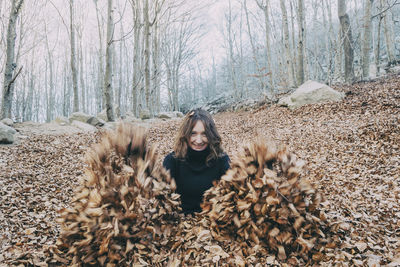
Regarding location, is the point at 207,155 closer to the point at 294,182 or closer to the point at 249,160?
the point at 249,160

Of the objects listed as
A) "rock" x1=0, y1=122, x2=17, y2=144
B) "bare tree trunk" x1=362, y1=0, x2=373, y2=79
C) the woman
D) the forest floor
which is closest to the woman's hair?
the woman

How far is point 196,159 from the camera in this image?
2699 mm

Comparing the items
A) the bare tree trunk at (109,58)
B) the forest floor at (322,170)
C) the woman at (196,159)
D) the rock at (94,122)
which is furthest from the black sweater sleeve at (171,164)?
the rock at (94,122)

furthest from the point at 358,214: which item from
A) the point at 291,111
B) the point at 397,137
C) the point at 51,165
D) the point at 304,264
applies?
the point at 291,111

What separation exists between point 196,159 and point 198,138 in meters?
0.30

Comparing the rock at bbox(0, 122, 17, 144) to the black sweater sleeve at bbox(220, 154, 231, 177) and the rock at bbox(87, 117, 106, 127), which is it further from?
the black sweater sleeve at bbox(220, 154, 231, 177)

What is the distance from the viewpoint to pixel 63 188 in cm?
430

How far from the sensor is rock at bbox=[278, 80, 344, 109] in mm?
8500

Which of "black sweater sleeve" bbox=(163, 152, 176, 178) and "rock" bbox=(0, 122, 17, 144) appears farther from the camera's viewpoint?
"rock" bbox=(0, 122, 17, 144)

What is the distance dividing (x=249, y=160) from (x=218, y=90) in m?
45.5

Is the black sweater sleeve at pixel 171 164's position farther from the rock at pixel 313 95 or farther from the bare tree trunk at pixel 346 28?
the bare tree trunk at pixel 346 28

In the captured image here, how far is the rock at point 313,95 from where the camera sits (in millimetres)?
8500

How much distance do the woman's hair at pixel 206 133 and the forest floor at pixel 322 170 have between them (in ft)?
0.99

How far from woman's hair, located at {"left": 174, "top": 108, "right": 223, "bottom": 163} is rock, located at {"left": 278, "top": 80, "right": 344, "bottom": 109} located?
7385mm
